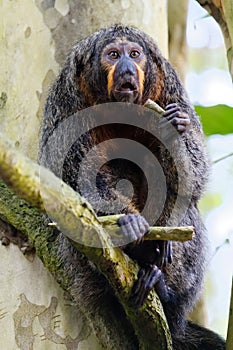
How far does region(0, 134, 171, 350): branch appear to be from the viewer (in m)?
2.09

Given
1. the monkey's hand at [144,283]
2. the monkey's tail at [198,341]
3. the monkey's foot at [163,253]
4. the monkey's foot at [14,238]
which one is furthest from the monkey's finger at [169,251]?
the monkey's foot at [14,238]

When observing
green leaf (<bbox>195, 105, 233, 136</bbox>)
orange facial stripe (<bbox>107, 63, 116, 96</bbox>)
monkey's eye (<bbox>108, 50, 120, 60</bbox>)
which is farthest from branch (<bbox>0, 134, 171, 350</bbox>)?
green leaf (<bbox>195, 105, 233, 136</bbox>)

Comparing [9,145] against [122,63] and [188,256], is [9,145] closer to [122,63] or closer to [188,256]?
[122,63]

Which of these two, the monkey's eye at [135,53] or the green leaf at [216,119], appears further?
the green leaf at [216,119]

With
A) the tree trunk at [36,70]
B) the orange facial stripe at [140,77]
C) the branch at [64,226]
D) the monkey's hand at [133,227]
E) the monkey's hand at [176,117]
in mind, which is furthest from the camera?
the orange facial stripe at [140,77]

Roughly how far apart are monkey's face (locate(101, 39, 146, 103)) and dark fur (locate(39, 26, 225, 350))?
5 centimetres

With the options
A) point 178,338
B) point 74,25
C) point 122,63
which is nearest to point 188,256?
point 178,338

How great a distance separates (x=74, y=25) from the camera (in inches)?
161

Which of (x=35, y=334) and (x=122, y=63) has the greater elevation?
(x=122, y=63)

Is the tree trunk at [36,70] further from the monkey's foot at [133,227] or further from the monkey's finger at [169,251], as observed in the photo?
the monkey's foot at [133,227]

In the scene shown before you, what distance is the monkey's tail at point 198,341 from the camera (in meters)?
4.03

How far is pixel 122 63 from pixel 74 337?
1427mm

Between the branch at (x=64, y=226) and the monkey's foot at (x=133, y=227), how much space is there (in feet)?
0.32

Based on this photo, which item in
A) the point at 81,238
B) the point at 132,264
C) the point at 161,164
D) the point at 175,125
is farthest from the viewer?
the point at 161,164
